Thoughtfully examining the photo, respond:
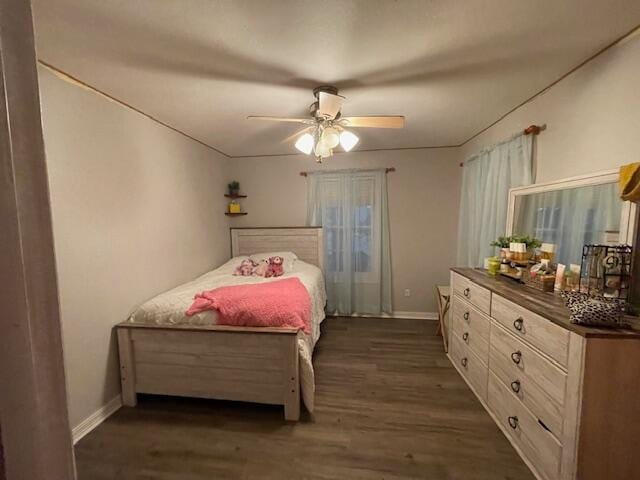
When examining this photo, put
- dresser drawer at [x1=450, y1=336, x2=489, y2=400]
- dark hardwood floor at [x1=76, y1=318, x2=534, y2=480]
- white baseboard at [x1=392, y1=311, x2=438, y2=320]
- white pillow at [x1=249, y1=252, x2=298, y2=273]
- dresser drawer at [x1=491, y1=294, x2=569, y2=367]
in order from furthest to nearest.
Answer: white baseboard at [x1=392, y1=311, x2=438, y2=320] → white pillow at [x1=249, y1=252, x2=298, y2=273] → dresser drawer at [x1=450, y1=336, x2=489, y2=400] → dark hardwood floor at [x1=76, y1=318, x2=534, y2=480] → dresser drawer at [x1=491, y1=294, x2=569, y2=367]

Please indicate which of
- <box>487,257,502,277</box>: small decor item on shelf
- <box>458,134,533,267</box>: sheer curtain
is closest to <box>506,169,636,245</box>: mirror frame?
<box>458,134,533,267</box>: sheer curtain

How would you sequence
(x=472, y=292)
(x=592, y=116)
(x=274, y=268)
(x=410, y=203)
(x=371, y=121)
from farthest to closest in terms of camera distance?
(x=410, y=203) → (x=274, y=268) → (x=472, y=292) → (x=371, y=121) → (x=592, y=116)

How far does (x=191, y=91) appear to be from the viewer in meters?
2.02

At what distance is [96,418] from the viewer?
1892 millimetres

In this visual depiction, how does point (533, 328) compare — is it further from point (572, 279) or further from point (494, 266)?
point (494, 266)

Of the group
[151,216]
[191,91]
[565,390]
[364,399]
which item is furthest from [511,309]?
[151,216]

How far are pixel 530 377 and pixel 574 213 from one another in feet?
3.64

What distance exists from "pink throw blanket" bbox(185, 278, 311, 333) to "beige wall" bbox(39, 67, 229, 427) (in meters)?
0.61

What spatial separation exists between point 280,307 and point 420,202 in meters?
2.54

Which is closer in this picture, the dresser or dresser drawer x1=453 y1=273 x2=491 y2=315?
the dresser

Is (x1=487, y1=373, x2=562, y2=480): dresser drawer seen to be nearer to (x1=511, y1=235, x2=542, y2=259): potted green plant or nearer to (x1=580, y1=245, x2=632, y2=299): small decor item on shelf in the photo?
(x1=580, y1=245, x2=632, y2=299): small decor item on shelf

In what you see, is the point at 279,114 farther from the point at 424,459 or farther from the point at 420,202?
the point at 424,459

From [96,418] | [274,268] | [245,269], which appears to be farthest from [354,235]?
[96,418]

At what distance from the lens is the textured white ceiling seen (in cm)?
128
